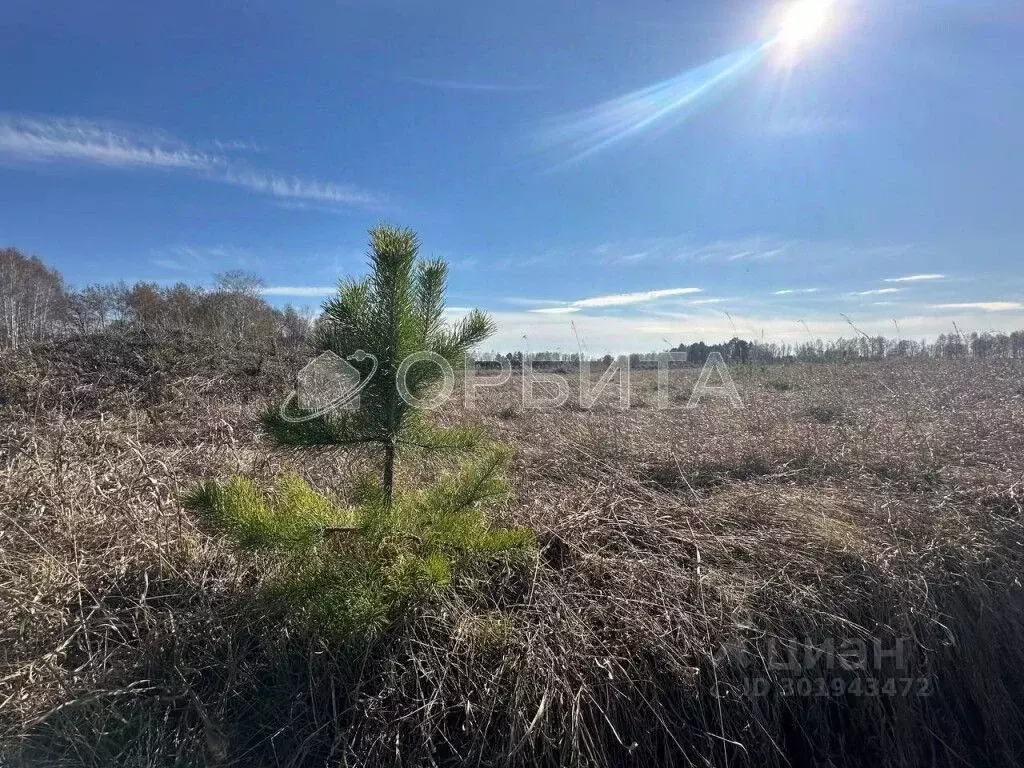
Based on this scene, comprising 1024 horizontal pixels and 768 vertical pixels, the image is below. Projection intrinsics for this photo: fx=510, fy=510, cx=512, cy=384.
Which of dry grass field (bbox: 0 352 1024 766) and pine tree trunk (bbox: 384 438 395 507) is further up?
pine tree trunk (bbox: 384 438 395 507)

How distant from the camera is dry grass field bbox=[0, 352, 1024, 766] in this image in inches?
72.7

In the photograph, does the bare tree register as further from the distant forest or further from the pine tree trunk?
the pine tree trunk

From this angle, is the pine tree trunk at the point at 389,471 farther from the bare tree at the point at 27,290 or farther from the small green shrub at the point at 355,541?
the bare tree at the point at 27,290

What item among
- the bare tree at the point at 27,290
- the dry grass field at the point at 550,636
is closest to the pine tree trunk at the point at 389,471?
the dry grass field at the point at 550,636

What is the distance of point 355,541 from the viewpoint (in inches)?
78.7

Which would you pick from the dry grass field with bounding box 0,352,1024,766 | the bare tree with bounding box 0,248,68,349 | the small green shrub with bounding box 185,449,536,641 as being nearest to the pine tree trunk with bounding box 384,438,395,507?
the small green shrub with bounding box 185,449,536,641

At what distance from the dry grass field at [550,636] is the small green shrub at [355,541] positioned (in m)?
0.17

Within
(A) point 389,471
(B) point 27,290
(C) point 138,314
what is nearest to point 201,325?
(C) point 138,314

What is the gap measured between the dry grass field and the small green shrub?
173 millimetres

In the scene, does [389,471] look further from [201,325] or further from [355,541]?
[201,325]

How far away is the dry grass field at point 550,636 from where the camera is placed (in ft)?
6.06

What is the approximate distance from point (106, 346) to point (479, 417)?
4.42m

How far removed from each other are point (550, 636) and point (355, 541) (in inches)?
34.3

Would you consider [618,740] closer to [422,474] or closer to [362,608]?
[362,608]
